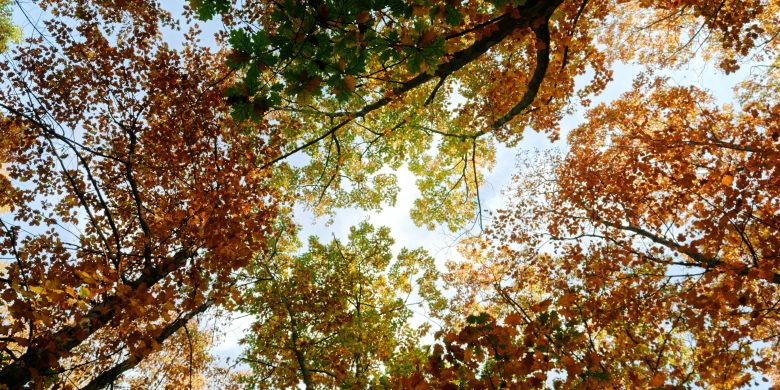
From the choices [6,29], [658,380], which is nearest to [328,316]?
[658,380]

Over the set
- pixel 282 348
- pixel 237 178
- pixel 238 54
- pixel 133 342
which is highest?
pixel 237 178

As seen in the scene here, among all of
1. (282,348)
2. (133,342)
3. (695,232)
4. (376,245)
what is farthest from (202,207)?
(695,232)

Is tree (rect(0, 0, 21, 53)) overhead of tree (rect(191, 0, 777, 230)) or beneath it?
overhead

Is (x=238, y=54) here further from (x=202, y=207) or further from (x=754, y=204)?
A: (x=754, y=204)

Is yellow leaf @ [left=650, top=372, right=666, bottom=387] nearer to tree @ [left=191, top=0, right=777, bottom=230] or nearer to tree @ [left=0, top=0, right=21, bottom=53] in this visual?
tree @ [left=191, top=0, right=777, bottom=230]

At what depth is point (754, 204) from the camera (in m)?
7.16

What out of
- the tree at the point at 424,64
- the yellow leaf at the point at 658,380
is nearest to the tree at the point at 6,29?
the tree at the point at 424,64

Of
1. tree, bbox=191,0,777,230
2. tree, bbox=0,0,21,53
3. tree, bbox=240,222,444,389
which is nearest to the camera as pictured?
tree, bbox=191,0,777,230

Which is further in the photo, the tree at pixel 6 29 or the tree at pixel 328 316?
the tree at pixel 6 29

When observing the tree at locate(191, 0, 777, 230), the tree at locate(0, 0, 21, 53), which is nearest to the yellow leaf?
the tree at locate(191, 0, 777, 230)

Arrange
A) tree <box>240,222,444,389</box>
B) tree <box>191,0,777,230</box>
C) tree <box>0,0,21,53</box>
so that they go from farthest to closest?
tree <box>0,0,21,53</box>
tree <box>240,222,444,389</box>
tree <box>191,0,777,230</box>

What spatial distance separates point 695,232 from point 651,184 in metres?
2.82

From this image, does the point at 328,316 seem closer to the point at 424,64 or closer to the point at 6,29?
the point at 424,64

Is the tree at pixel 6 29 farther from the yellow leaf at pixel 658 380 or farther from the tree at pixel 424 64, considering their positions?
the yellow leaf at pixel 658 380
